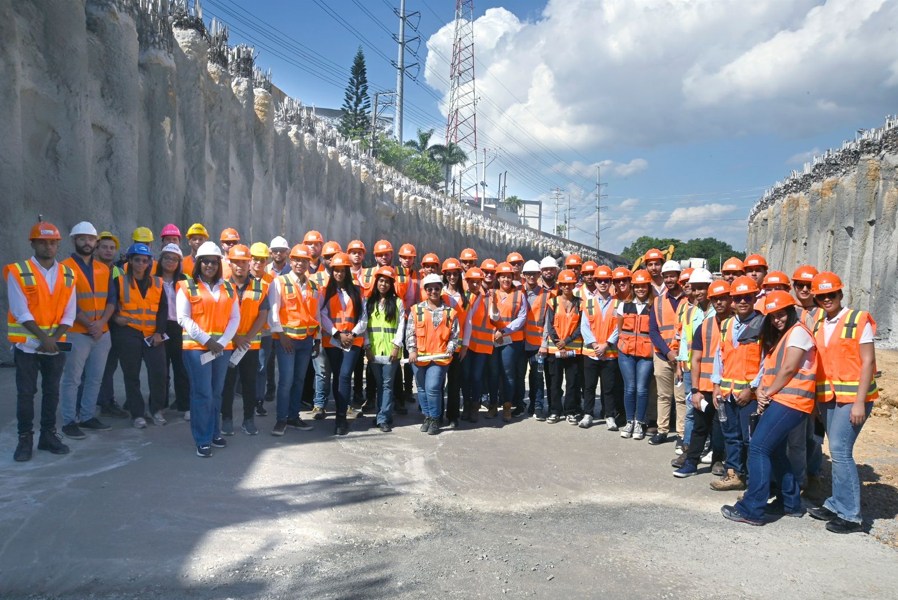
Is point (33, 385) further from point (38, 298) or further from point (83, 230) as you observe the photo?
point (83, 230)

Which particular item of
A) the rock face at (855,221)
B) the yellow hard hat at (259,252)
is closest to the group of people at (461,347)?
the yellow hard hat at (259,252)

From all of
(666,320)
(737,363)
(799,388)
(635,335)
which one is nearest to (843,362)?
(799,388)

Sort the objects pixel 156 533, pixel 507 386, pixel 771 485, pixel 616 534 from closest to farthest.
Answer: pixel 156 533 → pixel 616 534 → pixel 771 485 → pixel 507 386

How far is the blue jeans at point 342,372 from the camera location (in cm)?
708

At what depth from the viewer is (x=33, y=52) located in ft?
30.2

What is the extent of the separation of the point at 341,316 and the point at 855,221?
17926mm

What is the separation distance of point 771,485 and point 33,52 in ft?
35.8

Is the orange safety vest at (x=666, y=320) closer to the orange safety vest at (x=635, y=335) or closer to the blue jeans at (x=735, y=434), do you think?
the orange safety vest at (x=635, y=335)

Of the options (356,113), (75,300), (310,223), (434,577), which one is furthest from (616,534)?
(356,113)

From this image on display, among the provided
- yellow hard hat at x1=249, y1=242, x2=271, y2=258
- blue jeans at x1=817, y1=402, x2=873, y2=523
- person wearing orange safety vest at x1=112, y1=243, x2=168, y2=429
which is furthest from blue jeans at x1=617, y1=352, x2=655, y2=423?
person wearing orange safety vest at x1=112, y1=243, x2=168, y2=429

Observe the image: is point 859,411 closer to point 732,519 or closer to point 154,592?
point 732,519

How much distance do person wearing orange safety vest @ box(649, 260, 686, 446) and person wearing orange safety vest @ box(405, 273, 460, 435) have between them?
231cm

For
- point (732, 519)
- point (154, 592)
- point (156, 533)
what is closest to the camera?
point (154, 592)

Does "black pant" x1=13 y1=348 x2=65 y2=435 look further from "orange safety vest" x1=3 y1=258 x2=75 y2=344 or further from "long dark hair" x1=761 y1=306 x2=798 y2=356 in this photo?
"long dark hair" x1=761 y1=306 x2=798 y2=356
